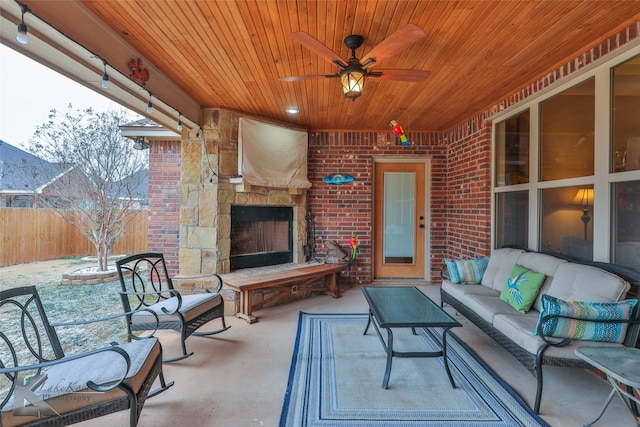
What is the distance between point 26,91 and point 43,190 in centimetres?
199

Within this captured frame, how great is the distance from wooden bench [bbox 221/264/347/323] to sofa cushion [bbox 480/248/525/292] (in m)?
1.79

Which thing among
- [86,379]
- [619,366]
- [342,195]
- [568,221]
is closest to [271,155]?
[342,195]

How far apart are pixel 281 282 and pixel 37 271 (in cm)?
427

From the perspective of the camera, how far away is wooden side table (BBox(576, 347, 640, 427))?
1.28 metres

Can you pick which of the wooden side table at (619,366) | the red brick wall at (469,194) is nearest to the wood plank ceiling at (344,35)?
the red brick wall at (469,194)

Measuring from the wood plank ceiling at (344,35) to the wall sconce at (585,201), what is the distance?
114 centimetres

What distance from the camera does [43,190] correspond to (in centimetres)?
430

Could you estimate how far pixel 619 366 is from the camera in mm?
1359

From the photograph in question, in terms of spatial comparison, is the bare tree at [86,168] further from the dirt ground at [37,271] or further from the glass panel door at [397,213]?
the glass panel door at [397,213]

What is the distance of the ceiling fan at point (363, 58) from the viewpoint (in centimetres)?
165

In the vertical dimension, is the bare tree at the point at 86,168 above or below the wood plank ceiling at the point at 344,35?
below

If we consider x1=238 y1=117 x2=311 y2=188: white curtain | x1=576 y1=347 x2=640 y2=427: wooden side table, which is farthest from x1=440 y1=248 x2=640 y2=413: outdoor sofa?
x1=238 y1=117 x2=311 y2=188: white curtain

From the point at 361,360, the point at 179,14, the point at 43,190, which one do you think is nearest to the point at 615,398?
the point at 361,360

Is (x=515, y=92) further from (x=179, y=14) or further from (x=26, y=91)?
(x=26, y=91)
